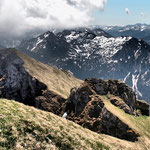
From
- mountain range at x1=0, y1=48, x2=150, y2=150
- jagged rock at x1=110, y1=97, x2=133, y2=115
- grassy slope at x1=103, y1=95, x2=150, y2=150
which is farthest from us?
jagged rock at x1=110, y1=97, x2=133, y2=115

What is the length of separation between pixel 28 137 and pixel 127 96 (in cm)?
7534

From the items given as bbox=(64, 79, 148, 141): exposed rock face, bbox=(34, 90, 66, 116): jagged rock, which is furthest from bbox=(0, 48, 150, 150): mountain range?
bbox=(34, 90, 66, 116): jagged rock

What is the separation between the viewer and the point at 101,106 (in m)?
75.4

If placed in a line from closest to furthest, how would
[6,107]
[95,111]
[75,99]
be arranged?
[6,107], [95,111], [75,99]

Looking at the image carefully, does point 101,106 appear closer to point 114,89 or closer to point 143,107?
point 114,89

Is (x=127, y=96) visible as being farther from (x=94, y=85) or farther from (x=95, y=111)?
(x=95, y=111)

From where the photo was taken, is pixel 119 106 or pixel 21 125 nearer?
pixel 21 125

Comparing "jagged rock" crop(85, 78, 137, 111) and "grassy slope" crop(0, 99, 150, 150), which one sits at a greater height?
"grassy slope" crop(0, 99, 150, 150)

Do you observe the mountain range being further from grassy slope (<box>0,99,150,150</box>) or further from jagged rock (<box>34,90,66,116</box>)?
jagged rock (<box>34,90,66,116</box>)

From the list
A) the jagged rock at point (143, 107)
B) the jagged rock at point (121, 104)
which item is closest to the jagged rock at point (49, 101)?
the jagged rock at point (143, 107)

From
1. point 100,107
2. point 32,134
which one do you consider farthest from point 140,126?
point 32,134

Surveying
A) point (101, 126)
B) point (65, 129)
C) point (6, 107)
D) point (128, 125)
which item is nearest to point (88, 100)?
point (101, 126)

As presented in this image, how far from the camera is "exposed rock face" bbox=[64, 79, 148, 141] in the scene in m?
68.8

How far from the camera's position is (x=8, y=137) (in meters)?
27.7
